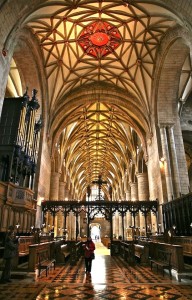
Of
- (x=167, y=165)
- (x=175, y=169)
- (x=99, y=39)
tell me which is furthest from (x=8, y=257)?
(x=99, y=39)

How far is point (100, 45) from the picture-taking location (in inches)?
657

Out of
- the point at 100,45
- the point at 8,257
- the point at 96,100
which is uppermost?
the point at 100,45

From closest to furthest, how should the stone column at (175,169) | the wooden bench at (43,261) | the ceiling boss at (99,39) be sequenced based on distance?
the wooden bench at (43,261)
the stone column at (175,169)
the ceiling boss at (99,39)

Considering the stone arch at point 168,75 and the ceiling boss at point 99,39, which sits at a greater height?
the ceiling boss at point 99,39

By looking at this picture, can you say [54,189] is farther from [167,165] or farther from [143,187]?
[167,165]

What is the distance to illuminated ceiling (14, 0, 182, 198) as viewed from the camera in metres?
13.3

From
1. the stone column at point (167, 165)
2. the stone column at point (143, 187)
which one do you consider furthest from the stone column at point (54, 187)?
the stone column at point (167, 165)

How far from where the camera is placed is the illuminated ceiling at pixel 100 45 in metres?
13.3

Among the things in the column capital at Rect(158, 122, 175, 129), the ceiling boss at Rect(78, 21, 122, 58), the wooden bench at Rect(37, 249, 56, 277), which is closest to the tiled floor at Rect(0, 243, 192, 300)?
the wooden bench at Rect(37, 249, 56, 277)

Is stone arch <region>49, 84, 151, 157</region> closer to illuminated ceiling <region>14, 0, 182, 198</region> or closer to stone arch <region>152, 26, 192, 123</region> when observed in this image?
illuminated ceiling <region>14, 0, 182, 198</region>

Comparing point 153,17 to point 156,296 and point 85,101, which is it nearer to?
point 85,101

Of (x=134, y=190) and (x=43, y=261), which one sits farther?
(x=134, y=190)

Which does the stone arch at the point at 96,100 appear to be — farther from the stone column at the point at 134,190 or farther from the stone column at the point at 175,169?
the stone column at the point at 134,190

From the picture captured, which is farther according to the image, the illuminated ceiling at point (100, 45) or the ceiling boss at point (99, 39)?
the ceiling boss at point (99, 39)
